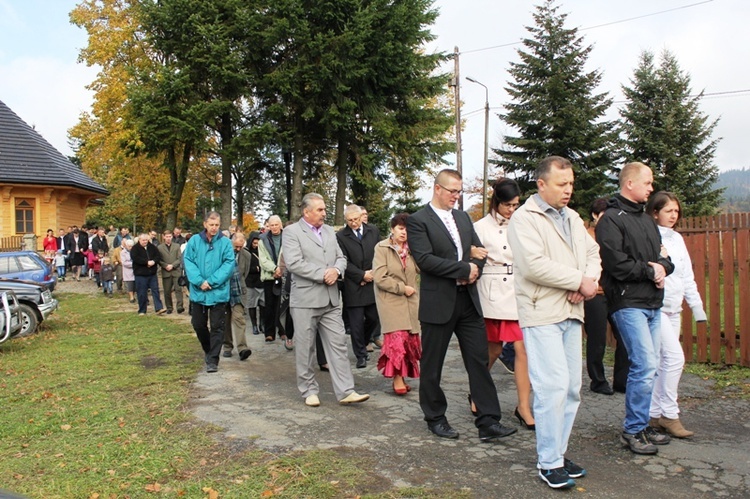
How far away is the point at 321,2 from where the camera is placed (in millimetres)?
25156

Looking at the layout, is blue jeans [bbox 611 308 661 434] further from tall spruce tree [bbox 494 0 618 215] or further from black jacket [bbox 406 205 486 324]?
tall spruce tree [bbox 494 0 618 215]

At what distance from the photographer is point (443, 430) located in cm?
538

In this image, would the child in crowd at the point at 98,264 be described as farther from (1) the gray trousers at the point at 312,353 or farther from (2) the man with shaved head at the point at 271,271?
(1) the gray trousers at the point at 312,353

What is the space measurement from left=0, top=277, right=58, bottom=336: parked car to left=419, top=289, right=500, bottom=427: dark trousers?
10021mm

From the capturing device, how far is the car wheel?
1245 centimetres

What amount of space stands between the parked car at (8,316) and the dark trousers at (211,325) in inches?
158

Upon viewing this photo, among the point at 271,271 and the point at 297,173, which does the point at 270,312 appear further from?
the point at 297,173

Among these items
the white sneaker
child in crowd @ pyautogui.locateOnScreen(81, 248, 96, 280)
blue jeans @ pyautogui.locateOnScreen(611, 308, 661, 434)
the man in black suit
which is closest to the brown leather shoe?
blue jeans @ pyautogui.locateOnScreen(611, 308, 661, 434)

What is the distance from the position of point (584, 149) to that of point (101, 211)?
4274 centimetres

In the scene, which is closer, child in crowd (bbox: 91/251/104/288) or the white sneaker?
the white sneaker

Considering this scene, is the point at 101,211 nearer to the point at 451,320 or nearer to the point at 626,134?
the point at 626,134

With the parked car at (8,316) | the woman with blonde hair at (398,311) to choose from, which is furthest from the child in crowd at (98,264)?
the woman with blonde hair at (398,311)

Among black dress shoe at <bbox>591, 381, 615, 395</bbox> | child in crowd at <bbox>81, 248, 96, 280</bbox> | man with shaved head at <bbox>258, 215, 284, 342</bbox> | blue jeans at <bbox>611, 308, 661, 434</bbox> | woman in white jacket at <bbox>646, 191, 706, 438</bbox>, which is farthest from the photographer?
child in crowd at <bbox>81, 248, 96, 280</bbox>

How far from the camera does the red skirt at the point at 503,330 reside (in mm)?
5852
